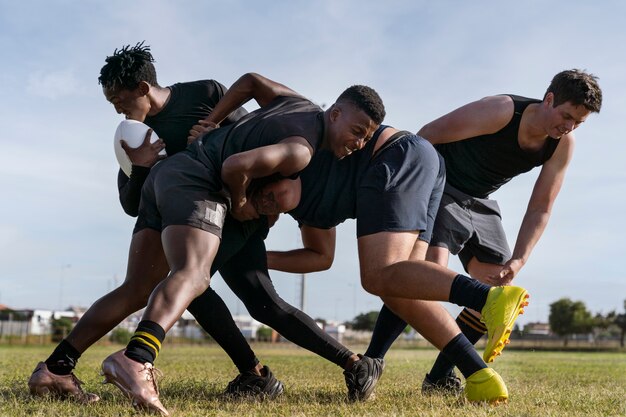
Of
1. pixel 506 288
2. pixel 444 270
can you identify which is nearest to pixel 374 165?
pixel 444 270

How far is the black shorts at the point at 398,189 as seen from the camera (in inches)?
166

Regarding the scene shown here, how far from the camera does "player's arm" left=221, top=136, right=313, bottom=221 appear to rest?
388cm

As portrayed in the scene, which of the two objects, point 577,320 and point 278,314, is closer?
point 278,314

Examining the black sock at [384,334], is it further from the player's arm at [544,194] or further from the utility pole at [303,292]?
the utility pole at [303,292]

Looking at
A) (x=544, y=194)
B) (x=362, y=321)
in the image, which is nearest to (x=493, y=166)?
(x=544, y=194)

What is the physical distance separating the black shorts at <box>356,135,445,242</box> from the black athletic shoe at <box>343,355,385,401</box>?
0.92 m

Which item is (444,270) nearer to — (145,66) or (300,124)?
(300,124)

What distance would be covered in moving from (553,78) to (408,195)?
1.52m

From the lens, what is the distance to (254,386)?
4.86 m

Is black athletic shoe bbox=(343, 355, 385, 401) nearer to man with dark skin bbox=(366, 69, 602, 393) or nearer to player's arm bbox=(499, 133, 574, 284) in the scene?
man with dark skin bbox=(366, 69, 602, 393)

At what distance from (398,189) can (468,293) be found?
2.31 feet

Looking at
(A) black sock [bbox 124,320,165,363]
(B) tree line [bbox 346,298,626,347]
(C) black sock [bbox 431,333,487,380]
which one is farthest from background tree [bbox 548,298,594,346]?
(A) black sock [bbox 124,320,165,363]

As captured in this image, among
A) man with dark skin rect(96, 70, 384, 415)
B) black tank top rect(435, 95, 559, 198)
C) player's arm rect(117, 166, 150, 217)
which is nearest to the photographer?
man with dark skin rect(96, 70, 384, 415)

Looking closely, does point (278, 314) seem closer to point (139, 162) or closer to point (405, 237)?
point (405, 237)
